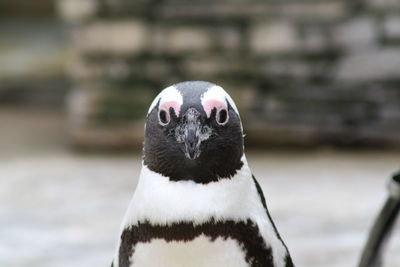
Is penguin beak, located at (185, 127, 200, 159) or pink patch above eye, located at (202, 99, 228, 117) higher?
pink patch above eye, located at (202, 99, 228, 117)

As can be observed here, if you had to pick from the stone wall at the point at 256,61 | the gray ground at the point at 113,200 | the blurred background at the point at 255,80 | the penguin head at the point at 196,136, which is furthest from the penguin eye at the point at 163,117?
the stone wall at the point at 256,61

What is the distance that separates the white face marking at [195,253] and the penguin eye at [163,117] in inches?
5.5

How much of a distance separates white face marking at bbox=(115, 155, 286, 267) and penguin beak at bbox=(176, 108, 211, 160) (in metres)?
0.04

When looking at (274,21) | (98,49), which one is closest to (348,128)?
(274,21)

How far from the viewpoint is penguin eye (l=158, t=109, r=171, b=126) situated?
103 centimetres

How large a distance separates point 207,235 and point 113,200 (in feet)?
6.21

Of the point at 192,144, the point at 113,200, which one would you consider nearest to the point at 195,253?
the point at 192,144

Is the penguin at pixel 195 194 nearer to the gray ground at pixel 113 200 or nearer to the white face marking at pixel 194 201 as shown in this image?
the white face marking at pixel 194 201

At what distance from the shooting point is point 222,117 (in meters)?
1.03

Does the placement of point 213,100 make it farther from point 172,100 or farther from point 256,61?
point 256,61

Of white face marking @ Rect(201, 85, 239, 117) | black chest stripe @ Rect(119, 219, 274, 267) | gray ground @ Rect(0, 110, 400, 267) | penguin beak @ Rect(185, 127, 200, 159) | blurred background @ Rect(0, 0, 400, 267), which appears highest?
blurred background @ Rect(0, 0, 400, 267)

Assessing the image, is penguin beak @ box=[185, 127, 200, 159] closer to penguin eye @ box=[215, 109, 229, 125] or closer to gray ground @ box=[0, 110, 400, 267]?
penguin eye @ box=[215, 109, 229, 125]

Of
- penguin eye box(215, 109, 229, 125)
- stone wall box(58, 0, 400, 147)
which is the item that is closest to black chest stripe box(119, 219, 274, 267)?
penguin eye box(215, 109, 229, 125)

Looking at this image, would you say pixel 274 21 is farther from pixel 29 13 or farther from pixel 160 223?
pixel 29 13
